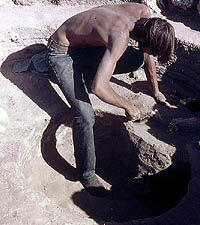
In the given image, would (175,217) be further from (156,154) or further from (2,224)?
(2,224)

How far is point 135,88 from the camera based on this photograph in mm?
4824

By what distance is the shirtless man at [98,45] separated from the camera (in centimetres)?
360

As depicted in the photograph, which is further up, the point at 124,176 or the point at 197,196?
the point at 197,196

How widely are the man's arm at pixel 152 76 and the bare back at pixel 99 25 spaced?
0.59 metres

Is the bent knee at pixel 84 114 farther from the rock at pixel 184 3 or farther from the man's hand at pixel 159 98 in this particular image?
the rock at pixel 184 3

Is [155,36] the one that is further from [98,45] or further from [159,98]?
[159,98]

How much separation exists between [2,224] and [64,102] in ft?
5.62

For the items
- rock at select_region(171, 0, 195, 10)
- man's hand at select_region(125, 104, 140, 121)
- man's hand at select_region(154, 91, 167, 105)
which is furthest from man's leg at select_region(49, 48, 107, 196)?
rock at select_region(171, 0, 195, 10)

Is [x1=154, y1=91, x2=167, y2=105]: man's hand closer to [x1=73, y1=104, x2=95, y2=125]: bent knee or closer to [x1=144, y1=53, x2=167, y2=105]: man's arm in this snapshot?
[x1=144, y1=53, x2=167, y2=105]: man's arm

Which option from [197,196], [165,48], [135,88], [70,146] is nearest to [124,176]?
[70,146]

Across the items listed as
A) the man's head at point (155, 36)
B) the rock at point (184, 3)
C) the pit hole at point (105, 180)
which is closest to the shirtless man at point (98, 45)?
the man's head at point (155, 36)

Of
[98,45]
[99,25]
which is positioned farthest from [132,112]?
[99,25]

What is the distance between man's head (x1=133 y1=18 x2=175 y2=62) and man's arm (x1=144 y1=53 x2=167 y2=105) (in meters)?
0.73

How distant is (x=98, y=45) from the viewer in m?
3.98
